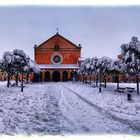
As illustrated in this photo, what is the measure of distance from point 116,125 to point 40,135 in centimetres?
204

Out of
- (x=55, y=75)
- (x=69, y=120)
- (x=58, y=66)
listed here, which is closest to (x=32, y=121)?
(x=69, y=120)

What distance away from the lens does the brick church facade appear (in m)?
41.2

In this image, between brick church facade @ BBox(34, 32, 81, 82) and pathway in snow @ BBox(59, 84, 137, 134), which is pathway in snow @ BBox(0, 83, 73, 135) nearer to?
pathway in snow @ BBox(59, 84, 137, 134)

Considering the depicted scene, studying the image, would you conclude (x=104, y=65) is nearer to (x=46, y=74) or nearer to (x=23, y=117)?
(x=23, y=117)

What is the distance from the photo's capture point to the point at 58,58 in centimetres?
4278

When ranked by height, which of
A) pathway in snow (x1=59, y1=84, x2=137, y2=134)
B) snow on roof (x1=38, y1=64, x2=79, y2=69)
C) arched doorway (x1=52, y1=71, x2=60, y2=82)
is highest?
snow on roof (x1=38, y1=64, x2=79, y2=69)

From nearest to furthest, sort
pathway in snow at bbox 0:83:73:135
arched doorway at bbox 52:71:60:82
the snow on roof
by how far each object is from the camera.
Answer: pathway in snow at bbox 0:83:73:135
the snow on roof
arched doorway at bbox 52:71:60:82

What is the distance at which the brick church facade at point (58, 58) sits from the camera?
135 feet

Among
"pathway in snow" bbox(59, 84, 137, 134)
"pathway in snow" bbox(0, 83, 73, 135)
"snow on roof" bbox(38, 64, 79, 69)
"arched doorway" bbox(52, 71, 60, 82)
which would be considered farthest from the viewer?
"arched doorway" bbox(52, 71, 60, 82)

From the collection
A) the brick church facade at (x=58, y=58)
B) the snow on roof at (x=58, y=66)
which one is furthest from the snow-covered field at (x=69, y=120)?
the brick church facade at (x=58, y=58)

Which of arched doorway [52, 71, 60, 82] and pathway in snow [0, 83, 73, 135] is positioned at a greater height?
arched doorway [52, 71, 60, 82]

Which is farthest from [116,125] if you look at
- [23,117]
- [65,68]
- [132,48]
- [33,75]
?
[65,68]

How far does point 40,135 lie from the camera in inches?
314

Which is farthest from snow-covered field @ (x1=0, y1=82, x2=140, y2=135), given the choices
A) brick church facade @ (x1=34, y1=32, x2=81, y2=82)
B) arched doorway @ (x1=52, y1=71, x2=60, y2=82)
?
arched doorway @ (x1=52, y1=71, x2=60, y2=82)
